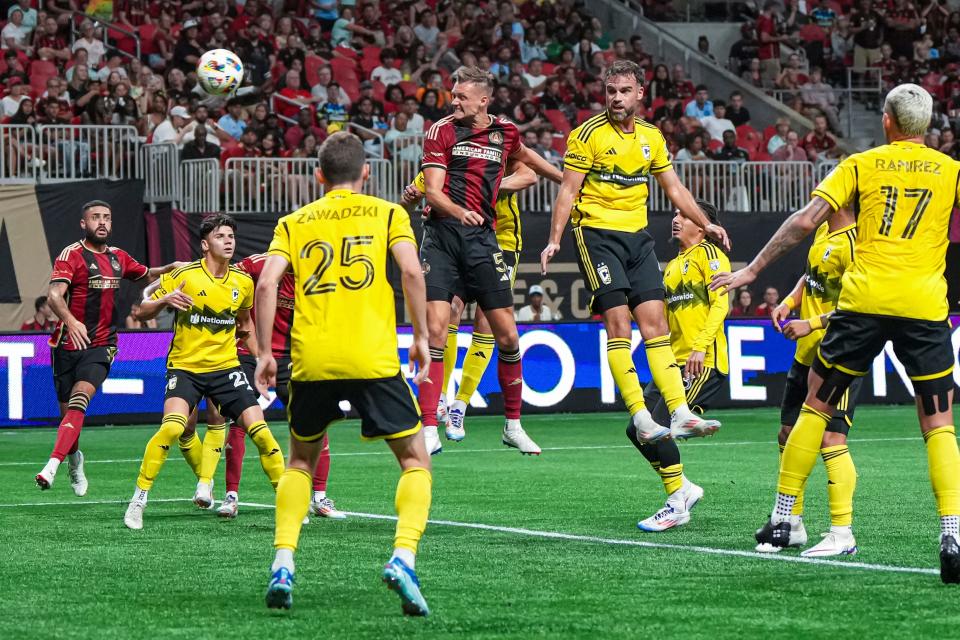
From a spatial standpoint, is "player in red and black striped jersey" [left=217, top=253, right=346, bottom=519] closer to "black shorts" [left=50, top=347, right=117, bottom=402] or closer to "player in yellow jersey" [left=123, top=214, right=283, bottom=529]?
"player in yellow jersey" [left=123, top=214, right=283, bottom=529]

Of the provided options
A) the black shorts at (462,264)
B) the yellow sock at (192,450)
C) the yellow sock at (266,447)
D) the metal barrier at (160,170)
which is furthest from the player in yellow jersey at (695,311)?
the metal barrier at (160,170)

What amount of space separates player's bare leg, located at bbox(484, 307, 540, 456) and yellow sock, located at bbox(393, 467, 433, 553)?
13.3ft

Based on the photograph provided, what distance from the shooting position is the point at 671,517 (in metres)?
9.93

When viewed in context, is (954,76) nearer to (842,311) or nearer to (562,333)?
(562,333)

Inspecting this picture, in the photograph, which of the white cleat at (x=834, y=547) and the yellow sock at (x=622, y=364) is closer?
the white cleat at (x=834, y=547)

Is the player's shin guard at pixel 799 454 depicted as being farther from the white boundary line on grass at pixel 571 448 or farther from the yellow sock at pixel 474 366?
the white boundary line on grass at pixel 571 448

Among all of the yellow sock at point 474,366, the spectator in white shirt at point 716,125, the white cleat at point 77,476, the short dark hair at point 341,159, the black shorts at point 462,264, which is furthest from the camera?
the spectator in white shirt at point 716,125

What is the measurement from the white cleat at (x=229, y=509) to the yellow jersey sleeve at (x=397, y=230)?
15.1 ft

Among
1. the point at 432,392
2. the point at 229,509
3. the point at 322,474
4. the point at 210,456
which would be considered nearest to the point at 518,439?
the point at 432,392

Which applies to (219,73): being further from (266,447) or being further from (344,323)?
(344,323)

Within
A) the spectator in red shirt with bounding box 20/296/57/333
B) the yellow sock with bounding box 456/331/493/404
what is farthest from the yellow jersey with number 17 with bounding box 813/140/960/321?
the spectator in red shirt with bounding box 20/296/57/333

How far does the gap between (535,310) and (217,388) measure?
1243 cm

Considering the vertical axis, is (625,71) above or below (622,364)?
above

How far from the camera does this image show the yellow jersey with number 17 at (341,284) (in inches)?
269
